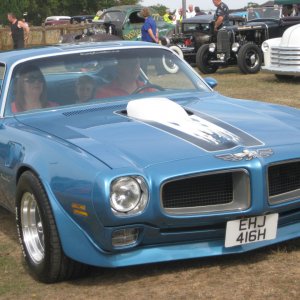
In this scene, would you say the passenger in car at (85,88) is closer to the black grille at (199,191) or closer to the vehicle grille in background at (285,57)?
the black grille at (199,191)

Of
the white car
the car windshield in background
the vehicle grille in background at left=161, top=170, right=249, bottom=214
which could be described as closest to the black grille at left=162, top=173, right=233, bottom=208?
the vehicle grille in background at left=161, top=170, right=249, bottom=214

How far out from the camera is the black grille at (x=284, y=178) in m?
3.78

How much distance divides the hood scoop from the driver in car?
1.66 feet

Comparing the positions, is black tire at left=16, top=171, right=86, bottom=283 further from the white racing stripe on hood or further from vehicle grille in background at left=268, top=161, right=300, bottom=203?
vehicle grille in background at left=268, top=161, right=300, bottom=203

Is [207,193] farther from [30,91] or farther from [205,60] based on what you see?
[205,60]

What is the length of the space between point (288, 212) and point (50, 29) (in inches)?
1199

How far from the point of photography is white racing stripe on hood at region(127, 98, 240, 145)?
13.1 feet

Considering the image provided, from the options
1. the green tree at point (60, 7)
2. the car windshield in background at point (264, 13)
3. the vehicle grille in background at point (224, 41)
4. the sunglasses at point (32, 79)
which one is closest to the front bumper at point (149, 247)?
the sunglasses at point (32, 79)

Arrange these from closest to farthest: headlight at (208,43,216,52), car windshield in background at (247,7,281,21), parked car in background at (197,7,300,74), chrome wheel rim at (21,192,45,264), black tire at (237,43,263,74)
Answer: chrome wheel rim at (21,192,45,264) → black tire at (237,43,263,74) → parked car in background at (197,7,300,74) → headlight at (208,43,216,52) → car windshield in background at (247,7,281,21)

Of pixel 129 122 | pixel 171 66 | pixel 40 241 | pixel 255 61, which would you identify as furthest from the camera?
pixel 255 61

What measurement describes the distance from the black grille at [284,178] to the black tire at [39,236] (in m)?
1.17

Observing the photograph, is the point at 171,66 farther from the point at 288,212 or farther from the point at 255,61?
the point at 255,61

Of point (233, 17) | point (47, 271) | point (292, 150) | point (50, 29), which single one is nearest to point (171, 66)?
point (292, 150)

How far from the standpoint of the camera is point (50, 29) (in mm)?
33156
